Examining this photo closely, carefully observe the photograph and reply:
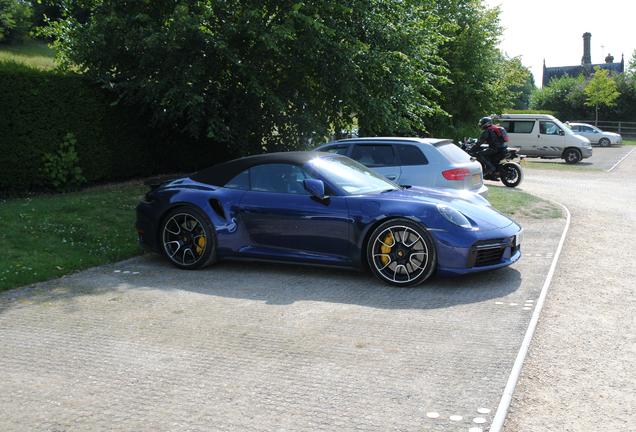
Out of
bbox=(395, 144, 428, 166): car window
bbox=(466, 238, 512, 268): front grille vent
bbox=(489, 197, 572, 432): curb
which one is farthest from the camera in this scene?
bbox=(395, 144, 428, 166): car window

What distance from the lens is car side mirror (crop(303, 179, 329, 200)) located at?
6.18 m

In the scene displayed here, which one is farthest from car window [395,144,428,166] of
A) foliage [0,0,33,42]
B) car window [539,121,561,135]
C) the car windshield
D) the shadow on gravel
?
foliage [0,0,33,42]

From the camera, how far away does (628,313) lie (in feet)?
16.6

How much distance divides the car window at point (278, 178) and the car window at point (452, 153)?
3690mm

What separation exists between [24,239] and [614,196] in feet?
42.9

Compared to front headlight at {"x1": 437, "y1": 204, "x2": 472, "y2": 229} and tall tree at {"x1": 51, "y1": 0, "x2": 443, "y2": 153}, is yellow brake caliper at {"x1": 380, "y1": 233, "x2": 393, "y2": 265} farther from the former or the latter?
tall tree at {"x1": 51, "y1": 0, "x2": 443, "y2": 153}

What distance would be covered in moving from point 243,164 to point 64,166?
20.2 ft

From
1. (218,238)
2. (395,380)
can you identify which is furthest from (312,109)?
(395,380)

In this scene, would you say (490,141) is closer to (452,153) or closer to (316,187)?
(452,153)

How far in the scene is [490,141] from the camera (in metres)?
16.3

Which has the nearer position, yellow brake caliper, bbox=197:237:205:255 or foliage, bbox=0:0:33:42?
yellow brake caliper, bbox=197:237:205:255

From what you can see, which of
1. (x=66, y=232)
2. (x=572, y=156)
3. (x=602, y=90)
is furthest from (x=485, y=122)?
(x=602, y=90)

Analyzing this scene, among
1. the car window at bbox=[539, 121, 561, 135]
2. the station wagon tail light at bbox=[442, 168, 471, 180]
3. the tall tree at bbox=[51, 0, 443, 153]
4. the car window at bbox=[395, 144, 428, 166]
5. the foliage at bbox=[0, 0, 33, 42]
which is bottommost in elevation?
the station wagon tail light at bbox=[442, 168, 471, 180]

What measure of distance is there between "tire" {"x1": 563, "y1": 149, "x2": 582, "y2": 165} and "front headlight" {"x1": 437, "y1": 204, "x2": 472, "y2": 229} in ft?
75.9
